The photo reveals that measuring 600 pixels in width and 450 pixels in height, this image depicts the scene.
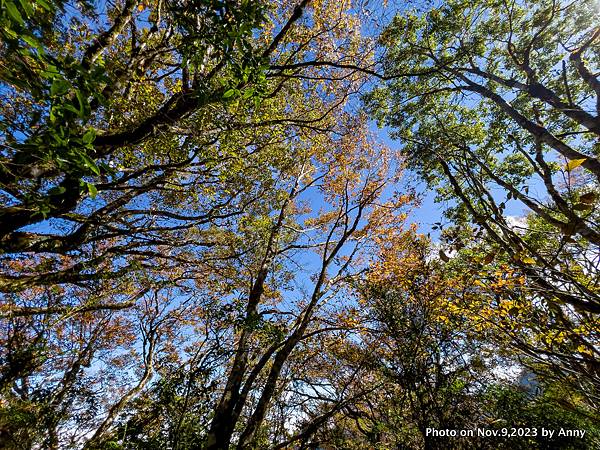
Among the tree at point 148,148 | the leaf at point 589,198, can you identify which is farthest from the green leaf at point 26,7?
the leaf at point 589,198

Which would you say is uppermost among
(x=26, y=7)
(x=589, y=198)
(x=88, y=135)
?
(x=589, y=198)

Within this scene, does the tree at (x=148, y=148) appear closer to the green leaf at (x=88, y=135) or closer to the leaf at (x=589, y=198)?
the green leaf at (x=88, y=135)

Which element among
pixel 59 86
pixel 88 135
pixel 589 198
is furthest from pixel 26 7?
pixel 589 198

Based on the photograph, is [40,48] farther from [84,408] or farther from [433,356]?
[84,408]

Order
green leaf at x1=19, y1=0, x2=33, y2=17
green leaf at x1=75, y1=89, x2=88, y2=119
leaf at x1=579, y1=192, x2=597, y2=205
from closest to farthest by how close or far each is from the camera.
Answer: green leaf at x1=19, y1=0, x2=33, y2=17 < green leaf at x1=75, y1=89, x2=88, y2=119 < leaf at x1=579, y1=192, x2=597, y2=205

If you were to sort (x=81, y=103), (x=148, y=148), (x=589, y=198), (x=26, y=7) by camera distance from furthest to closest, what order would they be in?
1. (x=148, y=148)
2. (x=589, y=198)
3. (x=81, y=103)
4. (x=26, y=7)

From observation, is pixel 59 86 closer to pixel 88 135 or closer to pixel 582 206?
pixel 88 135

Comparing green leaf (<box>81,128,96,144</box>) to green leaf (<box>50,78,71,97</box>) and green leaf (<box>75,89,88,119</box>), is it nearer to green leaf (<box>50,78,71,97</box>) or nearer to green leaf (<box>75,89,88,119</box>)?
green leaf (<box>75,89,88,119</box>)

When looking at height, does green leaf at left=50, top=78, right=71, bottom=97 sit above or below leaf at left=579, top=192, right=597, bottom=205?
below

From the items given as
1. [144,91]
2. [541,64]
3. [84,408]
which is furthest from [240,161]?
[84,408]

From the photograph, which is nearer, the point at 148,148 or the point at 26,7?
the point at 26,7

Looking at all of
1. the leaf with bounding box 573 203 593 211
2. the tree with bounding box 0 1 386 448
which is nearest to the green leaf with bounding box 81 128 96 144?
the tree with bounding box 0 1 386 448

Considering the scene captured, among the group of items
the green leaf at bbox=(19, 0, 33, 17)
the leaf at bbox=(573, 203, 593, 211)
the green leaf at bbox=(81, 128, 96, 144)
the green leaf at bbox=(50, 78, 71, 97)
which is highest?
the leaf at bbox=(573, 203, 593, 211)

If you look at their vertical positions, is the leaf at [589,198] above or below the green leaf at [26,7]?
above
